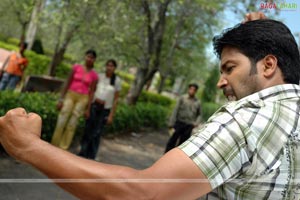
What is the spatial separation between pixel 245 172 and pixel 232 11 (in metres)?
8.79

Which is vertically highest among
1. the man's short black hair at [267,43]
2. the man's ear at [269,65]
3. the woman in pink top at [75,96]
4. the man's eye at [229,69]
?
the man's short black hair at [267,43]

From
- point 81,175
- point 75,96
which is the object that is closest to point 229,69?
point 81,175

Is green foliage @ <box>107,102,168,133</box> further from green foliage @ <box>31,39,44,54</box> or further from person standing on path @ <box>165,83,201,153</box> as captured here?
green foliage @ <box>31,39,44,54</box>

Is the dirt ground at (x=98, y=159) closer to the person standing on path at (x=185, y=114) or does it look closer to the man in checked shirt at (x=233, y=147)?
the man in checked shirt at (x=233, y=147)

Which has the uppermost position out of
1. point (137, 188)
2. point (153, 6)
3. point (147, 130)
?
point (153, 6)

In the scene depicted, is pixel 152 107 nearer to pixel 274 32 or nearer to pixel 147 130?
pixel 147 130

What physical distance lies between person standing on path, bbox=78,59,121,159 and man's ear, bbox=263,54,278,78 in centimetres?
482

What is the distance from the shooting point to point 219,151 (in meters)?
1.01

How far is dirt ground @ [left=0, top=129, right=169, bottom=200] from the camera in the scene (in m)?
3.11

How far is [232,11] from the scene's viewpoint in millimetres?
9367

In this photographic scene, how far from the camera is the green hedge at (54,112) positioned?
5.59m

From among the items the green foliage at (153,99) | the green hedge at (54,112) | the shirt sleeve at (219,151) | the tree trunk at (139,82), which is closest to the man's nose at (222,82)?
the shirt sleeve at (219,151)

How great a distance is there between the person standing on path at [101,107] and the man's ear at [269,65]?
4816 mm

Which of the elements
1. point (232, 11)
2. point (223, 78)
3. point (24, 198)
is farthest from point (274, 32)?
point (232, 11)
